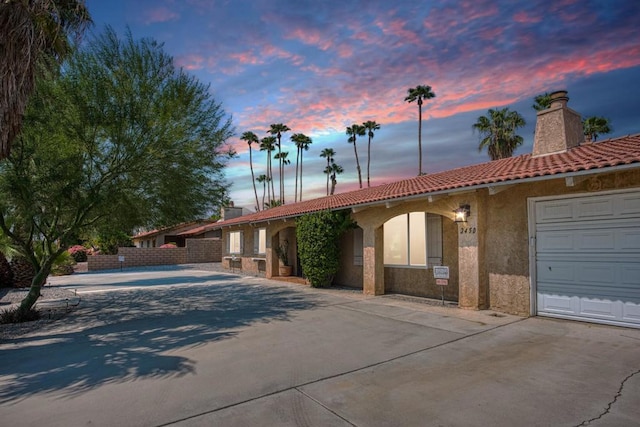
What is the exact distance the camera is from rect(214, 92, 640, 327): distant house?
23.4ft

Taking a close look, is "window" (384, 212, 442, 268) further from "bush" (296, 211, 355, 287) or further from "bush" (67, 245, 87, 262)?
"bush" (67, 245, 87, 262)

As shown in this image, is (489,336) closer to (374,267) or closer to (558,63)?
(374,267)

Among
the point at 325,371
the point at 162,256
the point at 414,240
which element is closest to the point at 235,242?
the point at 162,256

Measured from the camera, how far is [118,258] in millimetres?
27297

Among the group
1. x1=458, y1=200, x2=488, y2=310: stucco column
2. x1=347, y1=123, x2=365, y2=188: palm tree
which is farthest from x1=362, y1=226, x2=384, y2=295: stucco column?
x1=347, y1=123, x2=365, y2=188: palm tree

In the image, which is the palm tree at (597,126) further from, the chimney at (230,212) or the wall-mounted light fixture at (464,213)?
the chimney at (230,212)

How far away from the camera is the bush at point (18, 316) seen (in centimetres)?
927

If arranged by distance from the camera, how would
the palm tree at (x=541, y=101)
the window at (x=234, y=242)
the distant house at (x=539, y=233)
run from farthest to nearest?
the palm tree at (x=541, y=101) → the window at (x=234, y=242) → the distant house at (x=539, y=233)

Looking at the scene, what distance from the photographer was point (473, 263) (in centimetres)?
911

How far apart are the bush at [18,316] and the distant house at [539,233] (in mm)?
9513

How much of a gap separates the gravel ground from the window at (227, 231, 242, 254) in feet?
31.6

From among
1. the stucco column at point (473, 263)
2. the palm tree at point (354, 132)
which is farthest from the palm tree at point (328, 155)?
the stucco column at point (473, 263)

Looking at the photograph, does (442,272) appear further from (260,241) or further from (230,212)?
(230,212)

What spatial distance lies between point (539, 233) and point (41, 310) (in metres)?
13.4
